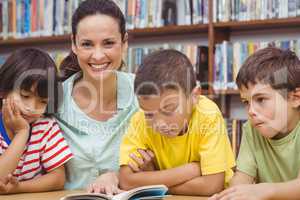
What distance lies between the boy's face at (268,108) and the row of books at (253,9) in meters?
1.39

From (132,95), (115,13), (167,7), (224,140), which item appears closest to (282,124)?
(224,140)

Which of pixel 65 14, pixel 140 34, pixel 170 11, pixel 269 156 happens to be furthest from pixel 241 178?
pixel 65 14

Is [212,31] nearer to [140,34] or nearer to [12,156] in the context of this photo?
[140,34]

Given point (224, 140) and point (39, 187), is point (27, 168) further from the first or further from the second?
point (224, 140)

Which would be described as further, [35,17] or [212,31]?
[35,17]

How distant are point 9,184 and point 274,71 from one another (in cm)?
81

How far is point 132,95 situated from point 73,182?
36cm

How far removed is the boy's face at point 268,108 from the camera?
139 cm

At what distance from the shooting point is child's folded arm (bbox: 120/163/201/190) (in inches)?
57.0

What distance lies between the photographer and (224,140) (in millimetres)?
1531

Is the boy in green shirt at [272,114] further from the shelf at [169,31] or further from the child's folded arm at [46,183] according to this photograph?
the shelf at [169,31]

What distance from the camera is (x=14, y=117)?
1.57 m

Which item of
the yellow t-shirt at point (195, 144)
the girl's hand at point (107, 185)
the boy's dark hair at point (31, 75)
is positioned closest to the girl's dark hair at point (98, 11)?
the boy's dark hair at point (31, 75)

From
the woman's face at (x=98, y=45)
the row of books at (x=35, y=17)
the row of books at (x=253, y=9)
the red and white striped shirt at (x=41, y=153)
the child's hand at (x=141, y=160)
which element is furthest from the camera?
the row of books at (x=35, y=17)
